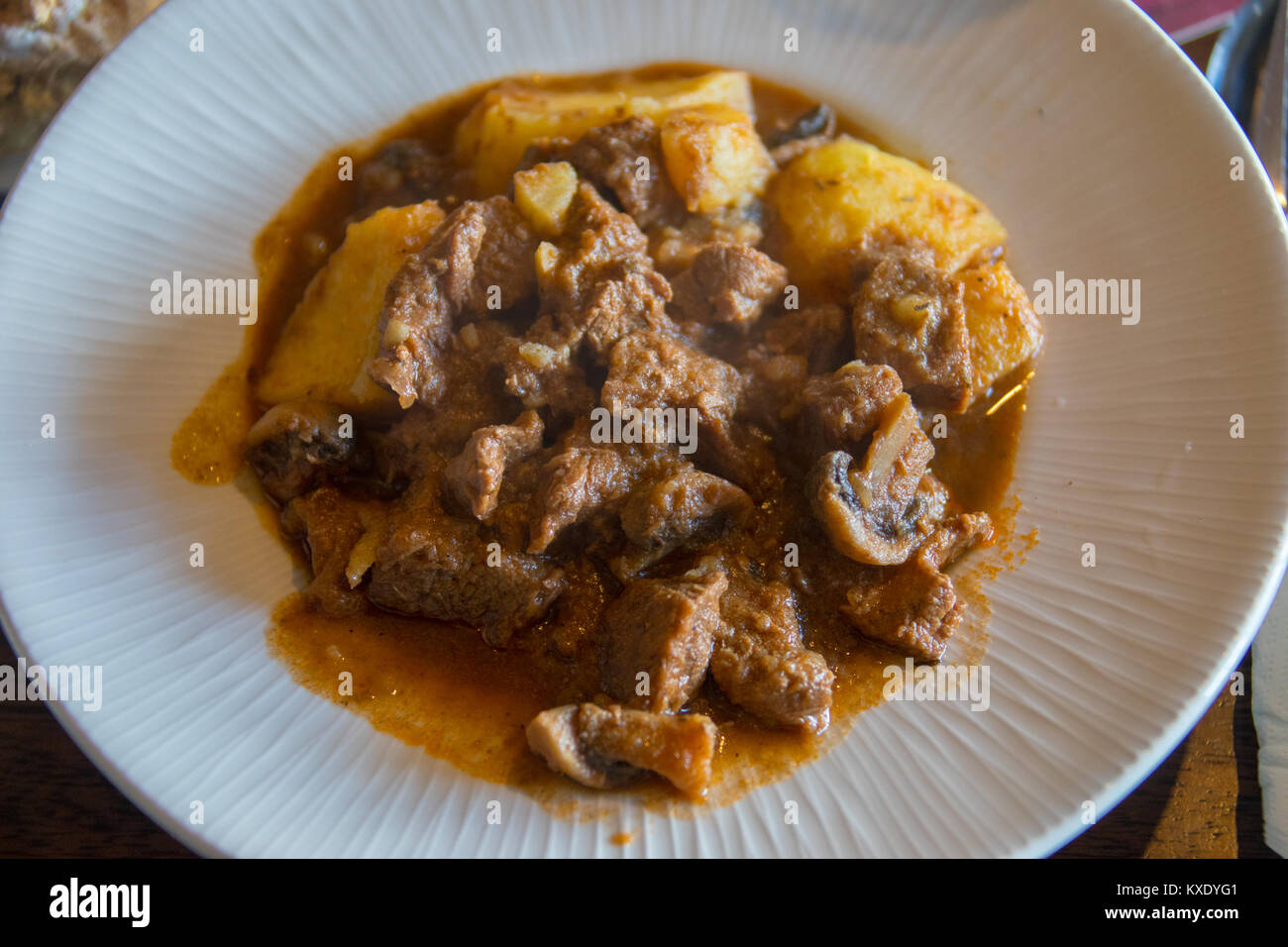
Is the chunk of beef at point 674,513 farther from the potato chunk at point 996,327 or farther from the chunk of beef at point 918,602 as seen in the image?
the potato chunk at point 996,327

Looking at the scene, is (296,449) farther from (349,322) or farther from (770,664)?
(770,664)

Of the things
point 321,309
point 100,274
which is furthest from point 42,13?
point 321,309

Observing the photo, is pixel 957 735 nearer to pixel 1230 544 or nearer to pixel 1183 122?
pixel 1230 544

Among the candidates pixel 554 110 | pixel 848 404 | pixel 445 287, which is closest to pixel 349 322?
pixel 445 287

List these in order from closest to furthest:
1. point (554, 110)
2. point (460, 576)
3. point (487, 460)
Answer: point (487, 460) → point (460, 576) → point (554, 110)

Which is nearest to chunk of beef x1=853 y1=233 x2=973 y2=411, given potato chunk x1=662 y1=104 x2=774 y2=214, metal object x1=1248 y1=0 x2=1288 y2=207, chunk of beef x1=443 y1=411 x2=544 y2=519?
potato chunk x1=662 y1=104 x2=774 y2=214

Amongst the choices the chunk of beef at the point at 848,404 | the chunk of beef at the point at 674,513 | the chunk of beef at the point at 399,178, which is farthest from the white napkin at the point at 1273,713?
the chunk of beef at the point at 399,178
